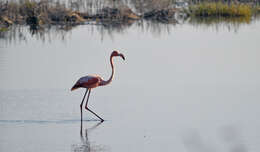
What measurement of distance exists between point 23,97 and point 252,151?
4.91m

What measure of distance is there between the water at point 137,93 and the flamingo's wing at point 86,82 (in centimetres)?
42

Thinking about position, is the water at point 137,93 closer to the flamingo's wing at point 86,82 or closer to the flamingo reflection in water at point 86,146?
the flamingo reflection in water at point 86,146

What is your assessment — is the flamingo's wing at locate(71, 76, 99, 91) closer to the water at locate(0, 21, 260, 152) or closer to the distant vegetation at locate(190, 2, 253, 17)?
the water at locate(0, 21, 260, 152)

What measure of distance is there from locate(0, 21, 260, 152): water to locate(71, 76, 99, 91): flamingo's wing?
1.38 feet

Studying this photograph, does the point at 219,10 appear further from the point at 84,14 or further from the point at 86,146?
the point at 86,146

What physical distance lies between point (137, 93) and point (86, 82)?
5.05 feet

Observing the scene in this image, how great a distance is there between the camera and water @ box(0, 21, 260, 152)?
9.62 metres

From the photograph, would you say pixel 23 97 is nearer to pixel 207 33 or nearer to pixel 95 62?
pixel 95 62

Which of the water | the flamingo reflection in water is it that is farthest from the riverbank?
the flamingo reflection in water

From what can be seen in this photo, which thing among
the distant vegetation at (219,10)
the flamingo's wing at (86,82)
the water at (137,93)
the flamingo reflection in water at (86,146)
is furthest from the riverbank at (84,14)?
the flamingo reflection in water at (86,146)

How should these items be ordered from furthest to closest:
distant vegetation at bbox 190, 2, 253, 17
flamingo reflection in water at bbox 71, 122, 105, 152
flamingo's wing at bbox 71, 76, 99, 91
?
distant vegetation at bbox 190, 2, 253, 17 → flamingo's wing at bbox 71, 76, 99, 91 → flamingo reflection in water at bbox 71, 122, 105, 152

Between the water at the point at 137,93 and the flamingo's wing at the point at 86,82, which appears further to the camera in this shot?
the flamingo's wing at the point at 86,82

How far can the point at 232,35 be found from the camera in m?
19.6

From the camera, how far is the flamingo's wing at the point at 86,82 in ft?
36.9
